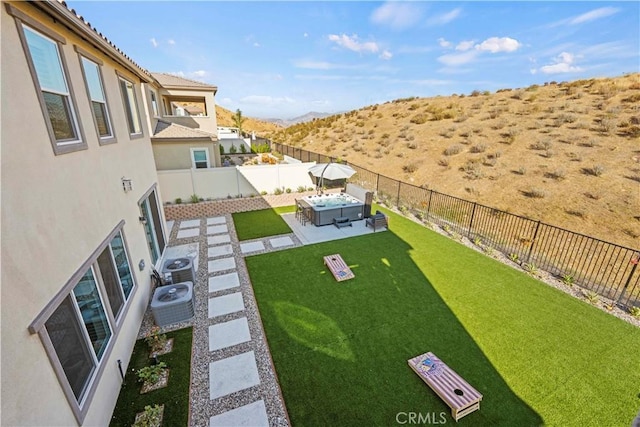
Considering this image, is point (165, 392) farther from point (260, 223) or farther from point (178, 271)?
point (260, 223)

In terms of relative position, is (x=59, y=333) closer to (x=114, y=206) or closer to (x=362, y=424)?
(x=114, y=206)

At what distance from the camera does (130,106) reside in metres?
7.00

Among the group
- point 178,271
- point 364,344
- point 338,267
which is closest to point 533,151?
point 338,267

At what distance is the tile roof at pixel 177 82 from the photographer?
1559 centimetres

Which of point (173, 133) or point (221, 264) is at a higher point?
point (173, 133)

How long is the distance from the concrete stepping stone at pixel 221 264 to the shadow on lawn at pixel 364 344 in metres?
0.68

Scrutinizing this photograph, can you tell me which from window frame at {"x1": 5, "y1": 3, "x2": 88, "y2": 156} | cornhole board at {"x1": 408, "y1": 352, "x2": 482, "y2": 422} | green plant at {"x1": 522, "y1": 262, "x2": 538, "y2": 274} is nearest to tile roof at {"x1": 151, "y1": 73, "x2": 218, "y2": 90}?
window frame at {"x1": 5, "y1": 3, "x2": 88, "y2": 156}

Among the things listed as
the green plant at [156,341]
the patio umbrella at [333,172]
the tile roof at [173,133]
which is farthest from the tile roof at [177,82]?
the green plant at [156,341]

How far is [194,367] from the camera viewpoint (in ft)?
15.8

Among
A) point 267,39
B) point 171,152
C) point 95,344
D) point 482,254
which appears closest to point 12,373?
point 95,344

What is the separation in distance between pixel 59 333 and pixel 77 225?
1363 mm

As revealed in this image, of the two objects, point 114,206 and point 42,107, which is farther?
point 114,206

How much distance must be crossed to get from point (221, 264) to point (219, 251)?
966mm

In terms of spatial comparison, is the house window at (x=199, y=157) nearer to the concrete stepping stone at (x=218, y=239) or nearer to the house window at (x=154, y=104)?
the house window at (x=154, y=104)
